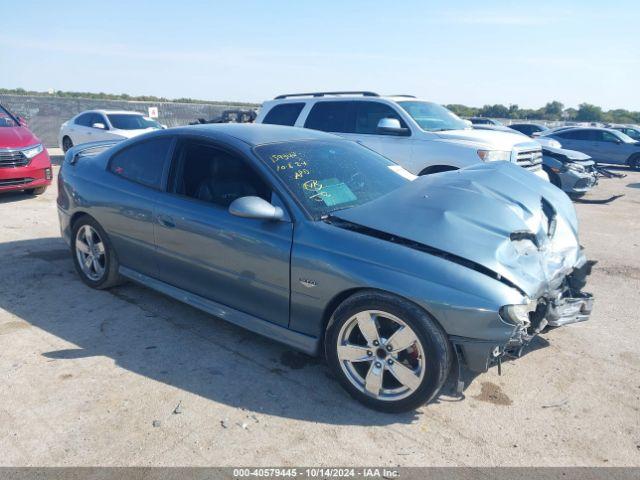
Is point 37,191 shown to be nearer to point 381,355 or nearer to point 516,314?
point 381,355

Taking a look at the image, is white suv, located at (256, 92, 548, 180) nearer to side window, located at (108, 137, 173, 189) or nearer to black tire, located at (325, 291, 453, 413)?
side window, located at (108, 137, 173, 189)

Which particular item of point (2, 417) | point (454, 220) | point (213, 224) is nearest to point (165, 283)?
point (213, 224)

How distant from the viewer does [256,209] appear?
3.28 metres

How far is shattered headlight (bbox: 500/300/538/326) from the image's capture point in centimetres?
276

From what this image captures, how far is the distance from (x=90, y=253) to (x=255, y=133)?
6.97 ft

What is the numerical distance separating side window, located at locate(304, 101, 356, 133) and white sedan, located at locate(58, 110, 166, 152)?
5.96 meters

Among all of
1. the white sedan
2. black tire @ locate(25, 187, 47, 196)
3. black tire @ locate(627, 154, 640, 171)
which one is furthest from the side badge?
black tire @ locate(627, 154, 640, 171)

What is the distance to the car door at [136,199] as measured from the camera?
4.19 metres

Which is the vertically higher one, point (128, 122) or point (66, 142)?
point (128, 122)

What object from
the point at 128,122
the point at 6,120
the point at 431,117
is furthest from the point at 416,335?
the point at 128,122

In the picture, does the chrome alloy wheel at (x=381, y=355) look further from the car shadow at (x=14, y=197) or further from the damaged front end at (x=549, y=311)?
the car shadow at (x=14, y=197)

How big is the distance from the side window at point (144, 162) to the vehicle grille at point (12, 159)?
4.95 metres

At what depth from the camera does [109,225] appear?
455 centimetres

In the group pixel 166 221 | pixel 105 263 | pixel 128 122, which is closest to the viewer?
pixel 166 221
